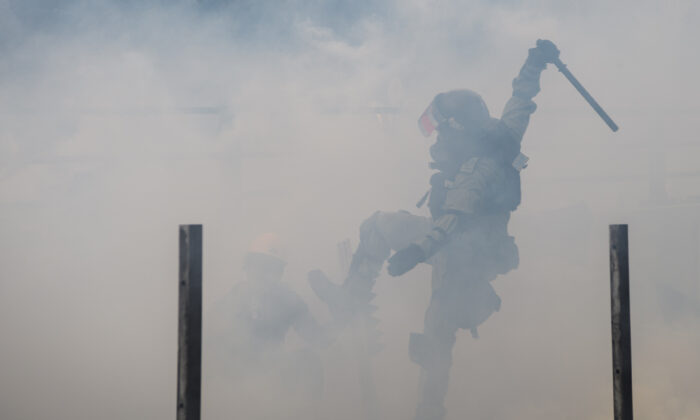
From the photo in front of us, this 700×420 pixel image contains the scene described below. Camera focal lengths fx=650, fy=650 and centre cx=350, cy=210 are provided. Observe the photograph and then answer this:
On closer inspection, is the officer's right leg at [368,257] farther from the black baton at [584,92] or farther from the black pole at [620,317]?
the black pole at [620,317]

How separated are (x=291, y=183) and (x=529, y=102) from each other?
2432 mm

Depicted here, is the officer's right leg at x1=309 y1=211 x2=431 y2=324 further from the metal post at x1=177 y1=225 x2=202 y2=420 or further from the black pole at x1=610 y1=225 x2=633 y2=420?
the metal post at x1=177 y1=225 x2=202 y2=420

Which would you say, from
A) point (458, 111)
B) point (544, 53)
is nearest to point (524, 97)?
point (544, 53)

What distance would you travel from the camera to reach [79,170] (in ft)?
22.5

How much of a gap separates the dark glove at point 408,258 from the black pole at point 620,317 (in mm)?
2067

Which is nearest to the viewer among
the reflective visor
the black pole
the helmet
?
the black pole

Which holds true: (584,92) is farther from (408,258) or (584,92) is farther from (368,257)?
(368,257)

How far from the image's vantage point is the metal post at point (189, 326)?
3.21 m

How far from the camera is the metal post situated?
321 cm

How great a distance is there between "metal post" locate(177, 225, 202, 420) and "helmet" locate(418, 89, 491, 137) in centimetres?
313

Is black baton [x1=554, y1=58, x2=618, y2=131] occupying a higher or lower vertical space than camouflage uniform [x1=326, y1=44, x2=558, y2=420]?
higher

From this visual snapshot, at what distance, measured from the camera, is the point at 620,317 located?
3.69 m

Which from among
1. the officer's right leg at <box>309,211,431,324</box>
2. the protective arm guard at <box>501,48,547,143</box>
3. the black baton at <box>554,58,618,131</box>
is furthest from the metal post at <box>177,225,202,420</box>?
the black baton at <box>554,58,618,131</box>

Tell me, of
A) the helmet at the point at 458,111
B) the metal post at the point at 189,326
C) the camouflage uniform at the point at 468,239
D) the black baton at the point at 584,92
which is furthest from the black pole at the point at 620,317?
the black baton at the point at 584,92
